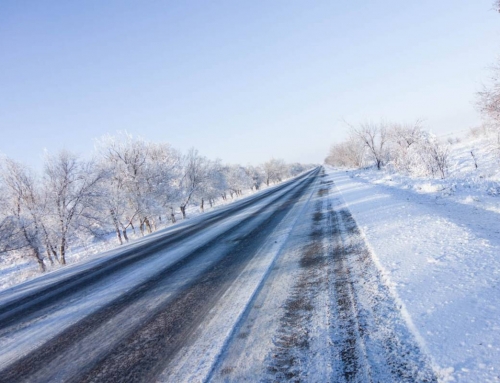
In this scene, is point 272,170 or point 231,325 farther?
point 272,170

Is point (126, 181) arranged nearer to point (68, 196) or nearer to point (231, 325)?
point (68, 196)

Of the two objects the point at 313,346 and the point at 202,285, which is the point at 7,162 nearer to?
the point at 202,285

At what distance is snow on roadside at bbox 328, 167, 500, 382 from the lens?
1.84 meters

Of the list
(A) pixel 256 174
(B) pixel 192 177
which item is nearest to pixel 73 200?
(B) pixel 192 177

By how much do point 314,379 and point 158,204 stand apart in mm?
29965

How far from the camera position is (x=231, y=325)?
293 cm

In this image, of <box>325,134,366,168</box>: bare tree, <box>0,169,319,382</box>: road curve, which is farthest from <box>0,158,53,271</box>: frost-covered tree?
<box>325,134,366,168</box>: bare tree

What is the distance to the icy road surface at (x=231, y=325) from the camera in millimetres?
2119

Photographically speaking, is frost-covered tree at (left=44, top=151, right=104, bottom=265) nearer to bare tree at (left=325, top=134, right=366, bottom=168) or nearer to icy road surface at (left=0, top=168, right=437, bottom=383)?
icy road surface at (left=0, top=168, right=437, bottom=383)

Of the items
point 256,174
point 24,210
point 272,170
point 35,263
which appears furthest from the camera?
point 272,170

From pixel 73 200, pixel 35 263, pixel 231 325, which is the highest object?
pixel 73 200

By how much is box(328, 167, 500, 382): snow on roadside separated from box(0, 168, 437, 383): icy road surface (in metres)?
0.17

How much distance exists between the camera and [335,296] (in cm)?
316

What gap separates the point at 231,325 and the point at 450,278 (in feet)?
8.08
